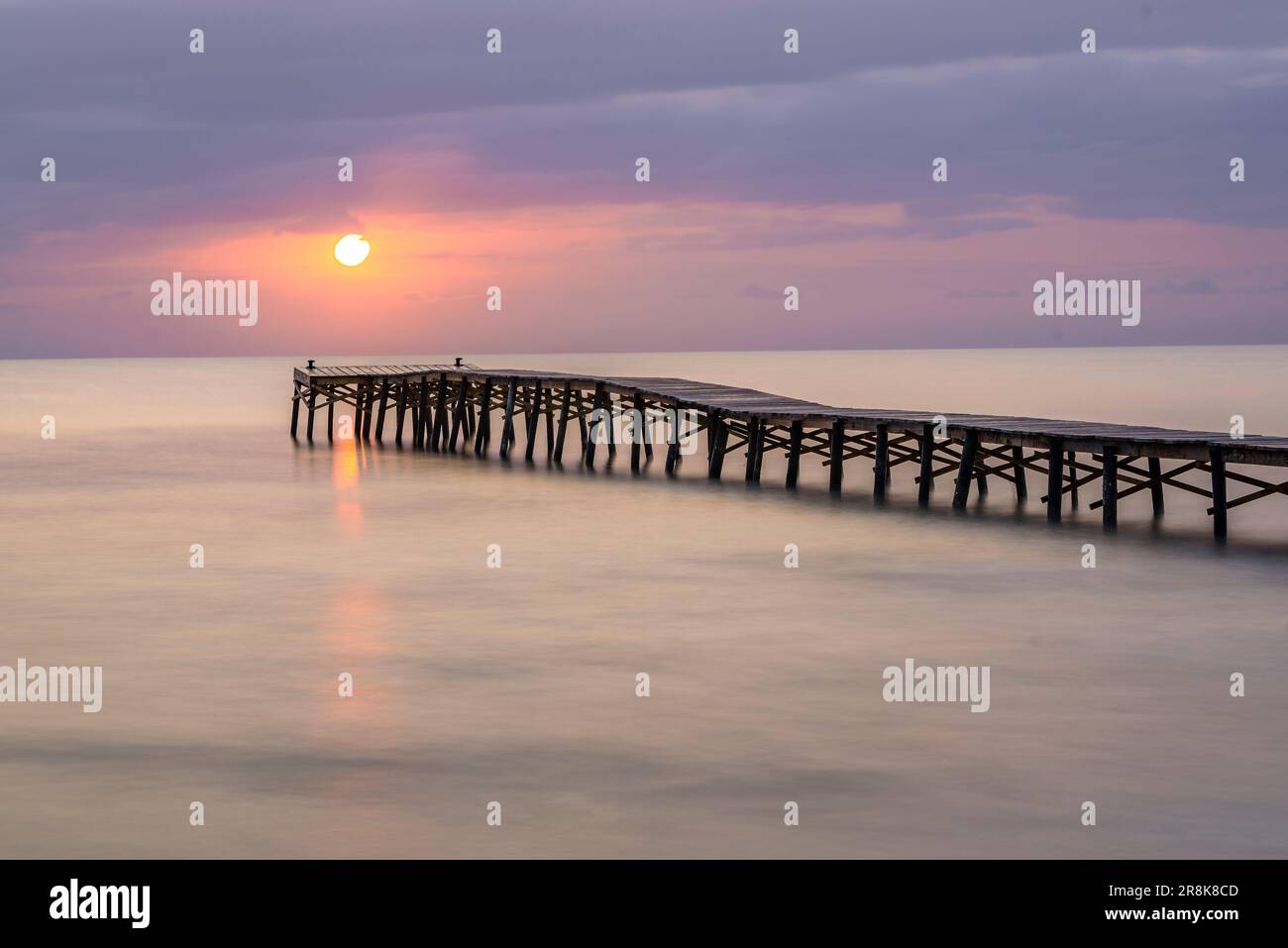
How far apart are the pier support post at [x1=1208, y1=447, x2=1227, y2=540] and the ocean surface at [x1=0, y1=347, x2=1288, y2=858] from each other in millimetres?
322

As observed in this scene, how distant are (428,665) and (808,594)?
430 cm

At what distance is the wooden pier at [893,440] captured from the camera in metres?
18.5

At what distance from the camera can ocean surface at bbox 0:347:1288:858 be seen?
7941mm

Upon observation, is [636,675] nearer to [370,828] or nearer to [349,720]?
[349,720]

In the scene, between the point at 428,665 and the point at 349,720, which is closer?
the point at 349,720

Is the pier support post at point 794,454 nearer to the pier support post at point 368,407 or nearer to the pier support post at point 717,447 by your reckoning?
the pier support post at point 717,447

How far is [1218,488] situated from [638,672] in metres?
9.12

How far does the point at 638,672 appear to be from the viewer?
459 inches

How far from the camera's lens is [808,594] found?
14.9 m

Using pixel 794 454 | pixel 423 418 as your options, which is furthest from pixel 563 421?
pixel 794 454

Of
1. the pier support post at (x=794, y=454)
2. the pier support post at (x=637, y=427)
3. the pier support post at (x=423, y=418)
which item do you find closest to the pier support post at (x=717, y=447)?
the pier support post at (x=794, y=454)

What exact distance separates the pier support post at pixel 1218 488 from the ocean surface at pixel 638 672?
1.06 feet

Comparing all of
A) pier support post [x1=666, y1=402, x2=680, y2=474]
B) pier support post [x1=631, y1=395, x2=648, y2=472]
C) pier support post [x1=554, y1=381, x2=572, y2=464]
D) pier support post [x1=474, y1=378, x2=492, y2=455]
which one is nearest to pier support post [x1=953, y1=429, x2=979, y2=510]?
pier support post [x1=666, y1=402, x2=680, y2=474]
